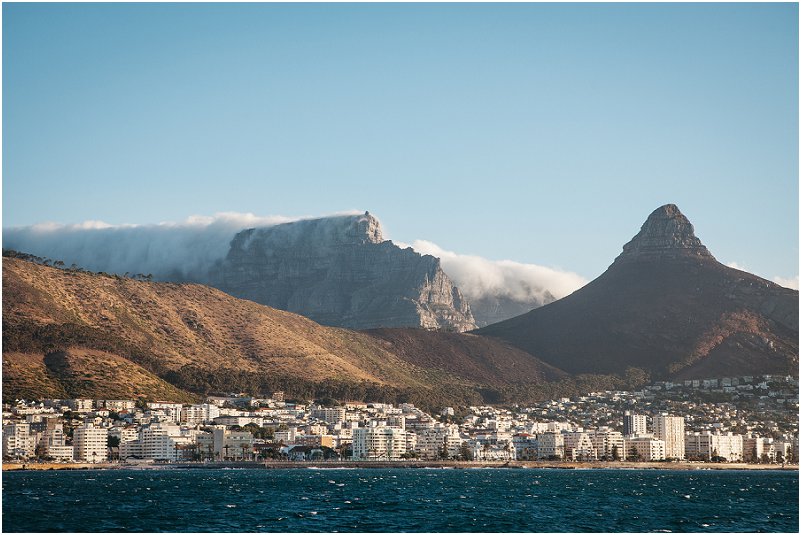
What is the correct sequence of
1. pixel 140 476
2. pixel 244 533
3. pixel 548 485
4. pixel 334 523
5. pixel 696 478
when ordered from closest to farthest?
pixel 244 533
pixel 334 523
pixel 548 485
pixel 140 476
pixel 696 478

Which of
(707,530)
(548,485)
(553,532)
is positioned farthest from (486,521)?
(548,485)

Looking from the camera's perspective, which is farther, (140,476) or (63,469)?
(63,469)

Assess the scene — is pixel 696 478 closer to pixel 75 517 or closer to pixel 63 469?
pixel 63 469

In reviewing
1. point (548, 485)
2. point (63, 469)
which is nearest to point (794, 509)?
point (548, 485)

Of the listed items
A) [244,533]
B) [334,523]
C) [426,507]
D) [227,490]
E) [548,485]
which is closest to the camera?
[244,533]

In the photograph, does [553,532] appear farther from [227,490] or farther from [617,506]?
[227,490]

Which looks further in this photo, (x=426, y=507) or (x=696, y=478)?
(x=696, y=478)
